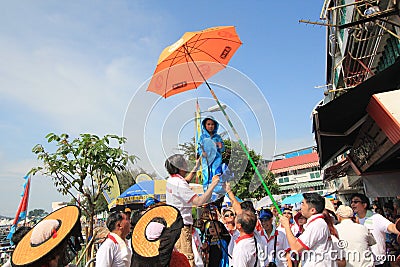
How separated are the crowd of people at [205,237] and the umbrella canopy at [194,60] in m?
1.19

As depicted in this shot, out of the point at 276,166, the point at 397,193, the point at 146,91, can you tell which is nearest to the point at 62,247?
the point at 146,91

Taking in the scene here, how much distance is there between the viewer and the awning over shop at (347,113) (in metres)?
4.17

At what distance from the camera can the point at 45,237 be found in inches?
87.3

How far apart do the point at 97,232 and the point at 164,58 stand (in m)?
3.61

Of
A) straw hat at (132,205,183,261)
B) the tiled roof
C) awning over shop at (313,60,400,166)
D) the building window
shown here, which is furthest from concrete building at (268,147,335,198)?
straw hat at (132,205,183,261)

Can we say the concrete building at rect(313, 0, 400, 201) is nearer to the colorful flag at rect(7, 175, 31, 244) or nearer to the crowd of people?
the crowd of people

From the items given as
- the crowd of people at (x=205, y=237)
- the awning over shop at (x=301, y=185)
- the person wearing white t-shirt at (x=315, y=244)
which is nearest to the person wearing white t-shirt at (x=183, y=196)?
the crowd of people at (x=205, y=237)

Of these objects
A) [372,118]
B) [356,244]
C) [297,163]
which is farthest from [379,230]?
[297,163]

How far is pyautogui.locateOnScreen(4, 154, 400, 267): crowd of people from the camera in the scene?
232 centimetres

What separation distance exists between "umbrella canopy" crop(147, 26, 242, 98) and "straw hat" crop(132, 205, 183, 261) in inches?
73.9

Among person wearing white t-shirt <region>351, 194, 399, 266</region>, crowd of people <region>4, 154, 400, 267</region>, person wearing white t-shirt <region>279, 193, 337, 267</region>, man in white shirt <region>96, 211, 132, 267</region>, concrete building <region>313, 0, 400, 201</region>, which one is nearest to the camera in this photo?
crowd of people <region>4, 154, 400, 267</region>

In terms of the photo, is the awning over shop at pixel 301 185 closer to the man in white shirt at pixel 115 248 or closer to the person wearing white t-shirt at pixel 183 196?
the person wearing white t-shirt at pixel 183 196

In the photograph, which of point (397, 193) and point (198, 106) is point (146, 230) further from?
point (397, 193)

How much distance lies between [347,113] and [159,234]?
3555mm
